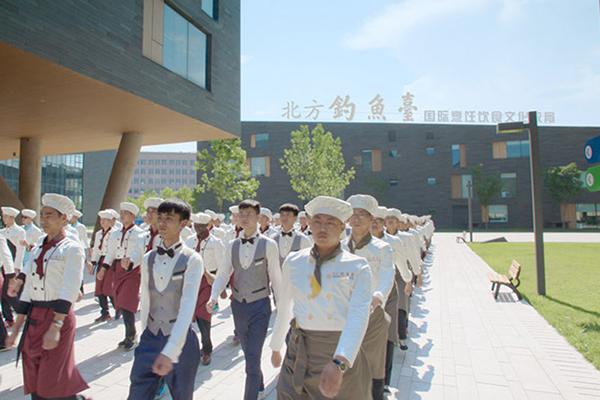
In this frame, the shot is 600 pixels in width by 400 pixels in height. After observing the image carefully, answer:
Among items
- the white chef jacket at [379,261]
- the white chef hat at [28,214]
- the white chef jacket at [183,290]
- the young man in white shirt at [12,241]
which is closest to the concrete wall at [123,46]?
the white chef hat at [28,214]

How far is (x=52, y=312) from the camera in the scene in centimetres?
353

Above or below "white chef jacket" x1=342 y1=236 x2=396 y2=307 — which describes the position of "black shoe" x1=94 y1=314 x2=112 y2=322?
below

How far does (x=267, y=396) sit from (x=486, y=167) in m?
55.1

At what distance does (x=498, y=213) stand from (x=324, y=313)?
57.0m

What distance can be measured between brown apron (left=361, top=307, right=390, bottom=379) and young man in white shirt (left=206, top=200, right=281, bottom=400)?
3.51 ft

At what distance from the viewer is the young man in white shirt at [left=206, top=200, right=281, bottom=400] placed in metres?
4.27

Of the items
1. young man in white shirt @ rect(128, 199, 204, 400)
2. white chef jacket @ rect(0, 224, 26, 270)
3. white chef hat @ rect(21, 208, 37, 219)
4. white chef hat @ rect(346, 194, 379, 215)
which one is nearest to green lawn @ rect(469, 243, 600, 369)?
white chef hat @ rect(346, 194, 379, 215)

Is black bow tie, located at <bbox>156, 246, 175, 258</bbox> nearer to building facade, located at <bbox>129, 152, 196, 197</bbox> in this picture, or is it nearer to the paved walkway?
the paved walkway

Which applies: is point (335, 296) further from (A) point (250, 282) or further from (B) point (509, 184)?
(B) point (509, 184)

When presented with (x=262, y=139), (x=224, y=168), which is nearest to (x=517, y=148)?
(x=262, y=139)

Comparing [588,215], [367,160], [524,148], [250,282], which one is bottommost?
[250,282]

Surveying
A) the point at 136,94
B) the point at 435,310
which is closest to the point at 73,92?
the point at 136,94

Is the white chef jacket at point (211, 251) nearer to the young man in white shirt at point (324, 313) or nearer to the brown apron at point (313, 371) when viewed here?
the young man in white shirt at point (324, 313)

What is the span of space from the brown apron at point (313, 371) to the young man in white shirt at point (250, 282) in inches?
53.2
